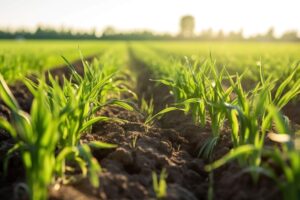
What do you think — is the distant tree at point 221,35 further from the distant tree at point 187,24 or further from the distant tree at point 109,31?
the distant tree at point 109,31

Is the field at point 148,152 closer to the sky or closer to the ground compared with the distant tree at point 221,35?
closer to the sky

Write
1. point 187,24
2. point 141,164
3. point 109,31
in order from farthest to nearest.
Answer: point 187,24, point 109,31, point 141,164

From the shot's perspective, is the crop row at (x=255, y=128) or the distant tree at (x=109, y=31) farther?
the distant tree at (x=109, y=31)

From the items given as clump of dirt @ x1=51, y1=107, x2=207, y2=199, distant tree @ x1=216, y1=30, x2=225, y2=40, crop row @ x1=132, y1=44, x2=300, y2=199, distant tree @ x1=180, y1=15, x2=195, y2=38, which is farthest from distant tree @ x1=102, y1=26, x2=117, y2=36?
crop row @ x1=132, y1=44, x2=300, y2=199

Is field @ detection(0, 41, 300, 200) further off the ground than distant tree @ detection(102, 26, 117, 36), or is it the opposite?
field @ detection(0, 41, 300, 200)

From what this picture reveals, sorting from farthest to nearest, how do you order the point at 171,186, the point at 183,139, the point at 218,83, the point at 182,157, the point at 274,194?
the point at 183,139, the point at 182,157, the point at 218,83, the point at 171,186, the point at 274,194

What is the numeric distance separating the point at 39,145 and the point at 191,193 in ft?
3.23

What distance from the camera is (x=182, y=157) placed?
10.2ft

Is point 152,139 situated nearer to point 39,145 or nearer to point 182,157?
point 182,157

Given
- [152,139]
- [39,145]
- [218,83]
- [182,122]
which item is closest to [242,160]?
[218,83]

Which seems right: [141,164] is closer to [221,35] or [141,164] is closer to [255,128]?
[255,128]

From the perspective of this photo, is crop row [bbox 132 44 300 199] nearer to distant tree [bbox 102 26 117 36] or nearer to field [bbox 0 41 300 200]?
field [bbox 0 41 300 200]

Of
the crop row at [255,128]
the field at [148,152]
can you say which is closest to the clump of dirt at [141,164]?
the field at [148,152]

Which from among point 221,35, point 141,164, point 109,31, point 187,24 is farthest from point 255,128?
point 187,24
